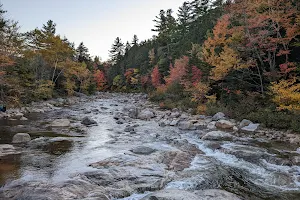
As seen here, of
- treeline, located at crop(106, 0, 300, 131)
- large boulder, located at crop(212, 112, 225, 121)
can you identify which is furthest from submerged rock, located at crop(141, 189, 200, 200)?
large boulder, located at crop(212, 112, 225, 121)

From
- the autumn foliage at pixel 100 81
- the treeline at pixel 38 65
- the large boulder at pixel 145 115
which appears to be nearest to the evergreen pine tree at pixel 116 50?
the autumn foliage at pixel 100 81

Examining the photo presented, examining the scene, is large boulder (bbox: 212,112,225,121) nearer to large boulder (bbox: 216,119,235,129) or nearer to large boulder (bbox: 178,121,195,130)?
large boulder (bbox: 216,119,235,129)

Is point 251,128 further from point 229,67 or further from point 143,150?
point 143,150

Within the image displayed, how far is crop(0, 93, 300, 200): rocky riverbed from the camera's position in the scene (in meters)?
5.62

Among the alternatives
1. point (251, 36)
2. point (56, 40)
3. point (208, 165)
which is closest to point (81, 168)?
point (208, 165)

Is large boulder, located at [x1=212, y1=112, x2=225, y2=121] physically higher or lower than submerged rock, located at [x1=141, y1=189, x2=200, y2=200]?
higher

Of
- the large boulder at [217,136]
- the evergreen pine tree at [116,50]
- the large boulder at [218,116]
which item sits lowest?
the large boulder at [217,136]

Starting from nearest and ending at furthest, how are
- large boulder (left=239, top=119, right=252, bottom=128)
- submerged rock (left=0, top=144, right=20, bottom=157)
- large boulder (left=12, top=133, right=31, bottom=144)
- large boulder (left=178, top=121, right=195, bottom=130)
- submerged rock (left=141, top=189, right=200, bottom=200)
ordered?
1. submerged rock (left=141, top=189, right=200, bottom=200)
2. submerged rock (left=0, top=144, right=20, bottom=157)
3. large boulder (left=12, top=133, right=31, bottom=144)
4. large boulder (left=239, top=119, right=252, bottom=128)
5. large boulder (left=178, top=121, right=195, bottom=130)

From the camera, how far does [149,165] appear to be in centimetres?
757

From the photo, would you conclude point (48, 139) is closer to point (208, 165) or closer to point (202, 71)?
point (208, 165)

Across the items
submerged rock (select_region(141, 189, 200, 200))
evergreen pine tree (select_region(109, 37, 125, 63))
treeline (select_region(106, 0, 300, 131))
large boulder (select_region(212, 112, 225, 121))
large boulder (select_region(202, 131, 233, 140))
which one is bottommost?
large boulder (select_region(202, 131, 233, 140))

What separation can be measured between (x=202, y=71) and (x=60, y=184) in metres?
18.6

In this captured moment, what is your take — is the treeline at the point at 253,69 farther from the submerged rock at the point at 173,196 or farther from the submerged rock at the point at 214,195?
the submerged rock at the point at 173,196

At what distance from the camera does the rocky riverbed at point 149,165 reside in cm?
562
